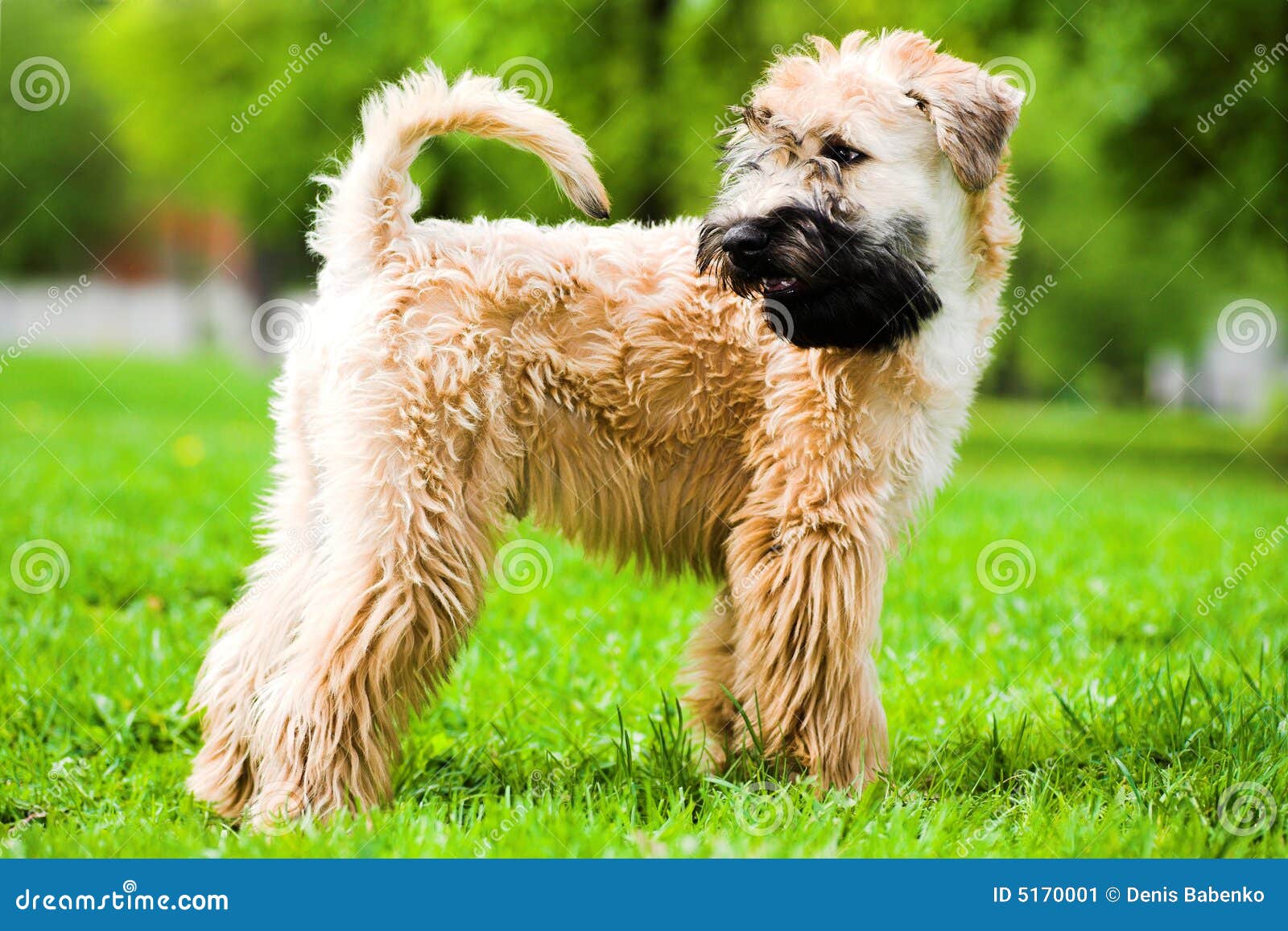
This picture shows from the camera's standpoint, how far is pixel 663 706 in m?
3.91

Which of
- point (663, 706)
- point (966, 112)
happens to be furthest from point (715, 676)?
point (966, 112)

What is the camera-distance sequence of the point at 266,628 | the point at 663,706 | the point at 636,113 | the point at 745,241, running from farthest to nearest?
the point at 636,113
the point at 663,706
the point at 266,628
the point at 745,241

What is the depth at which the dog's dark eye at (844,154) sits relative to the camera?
11.1 ft

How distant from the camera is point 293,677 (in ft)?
11.1

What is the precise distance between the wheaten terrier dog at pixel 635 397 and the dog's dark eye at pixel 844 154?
0.04 ft

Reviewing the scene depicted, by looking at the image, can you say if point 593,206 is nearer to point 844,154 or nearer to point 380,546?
point 844,154

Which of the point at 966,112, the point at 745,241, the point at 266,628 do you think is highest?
the point at 966,112

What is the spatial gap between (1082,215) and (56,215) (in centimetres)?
2138

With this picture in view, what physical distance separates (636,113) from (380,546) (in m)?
10.5

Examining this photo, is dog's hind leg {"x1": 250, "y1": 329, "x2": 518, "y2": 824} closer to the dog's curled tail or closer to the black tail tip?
the dog's curled tail

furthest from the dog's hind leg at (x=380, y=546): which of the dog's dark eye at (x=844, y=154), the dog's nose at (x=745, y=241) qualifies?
the dog's dark eye at (x=844, y=154)

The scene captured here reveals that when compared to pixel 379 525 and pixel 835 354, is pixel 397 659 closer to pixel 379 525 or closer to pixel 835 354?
A: pixel 379 525

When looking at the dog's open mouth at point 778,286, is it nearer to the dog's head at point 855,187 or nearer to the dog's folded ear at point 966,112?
the dog's head at point 855,187

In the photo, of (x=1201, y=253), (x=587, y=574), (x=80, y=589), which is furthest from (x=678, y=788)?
(x=1201, y=253)
